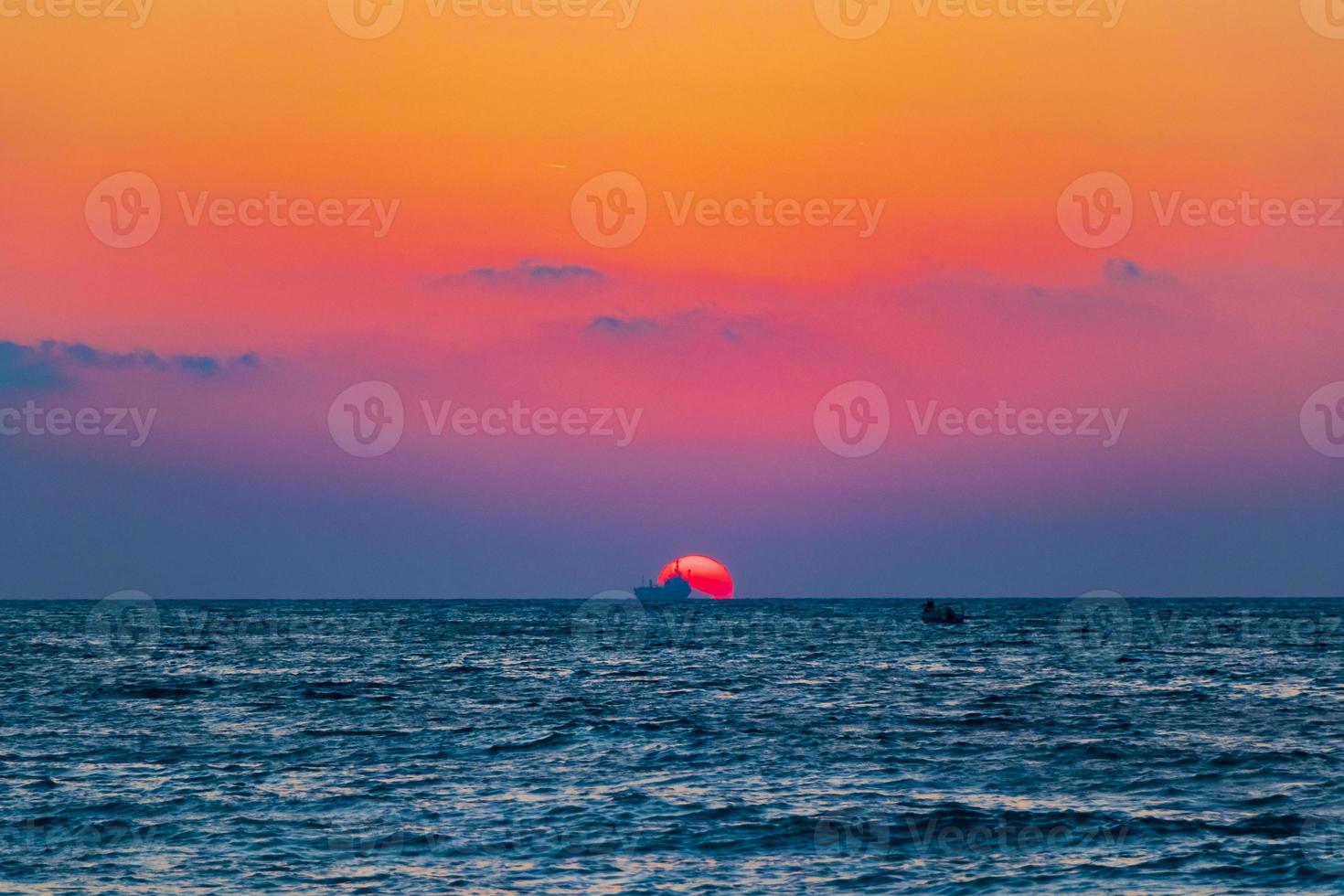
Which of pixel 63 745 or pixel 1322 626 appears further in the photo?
pixel 1322 626

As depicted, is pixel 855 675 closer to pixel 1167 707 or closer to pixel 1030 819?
pixel 1167 707

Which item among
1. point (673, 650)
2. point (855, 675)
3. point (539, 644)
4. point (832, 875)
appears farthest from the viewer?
point (539, 644)

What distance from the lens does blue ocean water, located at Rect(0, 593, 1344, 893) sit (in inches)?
988

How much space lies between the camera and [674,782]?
113 feet

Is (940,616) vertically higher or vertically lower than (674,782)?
higher

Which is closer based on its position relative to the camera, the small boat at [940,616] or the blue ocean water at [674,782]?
the blue ocean water at [674,782]

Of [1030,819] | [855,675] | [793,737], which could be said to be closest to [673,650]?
[855,675]

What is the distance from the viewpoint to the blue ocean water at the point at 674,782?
82.3 ft

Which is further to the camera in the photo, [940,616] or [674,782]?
[940,616]

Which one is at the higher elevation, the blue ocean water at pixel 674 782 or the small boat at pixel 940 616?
the small boat at pixel 940 616

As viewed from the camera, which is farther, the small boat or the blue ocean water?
the small boat

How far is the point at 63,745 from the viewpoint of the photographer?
41.5m

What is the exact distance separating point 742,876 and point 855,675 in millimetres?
49041

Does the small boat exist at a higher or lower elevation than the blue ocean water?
higher
